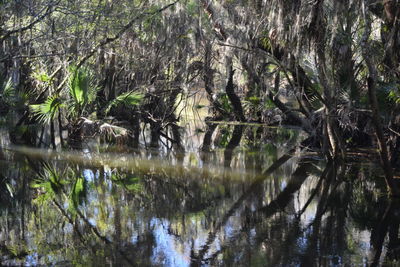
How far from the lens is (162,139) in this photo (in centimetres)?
1702

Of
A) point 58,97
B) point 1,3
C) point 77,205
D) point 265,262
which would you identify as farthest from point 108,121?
point 265,262

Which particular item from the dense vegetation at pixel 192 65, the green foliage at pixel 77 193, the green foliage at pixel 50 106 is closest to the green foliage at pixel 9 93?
the dense vegetation at pixel 192 65

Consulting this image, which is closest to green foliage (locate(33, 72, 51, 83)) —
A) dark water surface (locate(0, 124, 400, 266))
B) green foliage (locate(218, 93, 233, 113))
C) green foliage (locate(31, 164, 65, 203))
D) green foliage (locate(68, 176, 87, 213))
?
dark water surface (locate(0, 124, 400, 266))

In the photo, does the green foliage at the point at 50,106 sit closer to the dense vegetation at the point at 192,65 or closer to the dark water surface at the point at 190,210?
the dense vegetation at the point at 192,65

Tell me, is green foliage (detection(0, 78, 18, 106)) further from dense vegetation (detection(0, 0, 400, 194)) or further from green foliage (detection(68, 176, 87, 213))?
green foliage (detection(68, 176, 87, 213))

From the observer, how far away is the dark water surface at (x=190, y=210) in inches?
239

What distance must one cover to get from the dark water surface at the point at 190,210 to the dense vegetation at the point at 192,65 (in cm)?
116

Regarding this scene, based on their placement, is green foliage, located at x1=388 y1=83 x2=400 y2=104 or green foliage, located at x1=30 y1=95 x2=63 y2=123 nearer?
green foliage, located at x1=388 y1=83 x2=400 y2=104

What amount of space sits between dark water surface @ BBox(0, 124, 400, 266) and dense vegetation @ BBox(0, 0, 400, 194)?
116cm

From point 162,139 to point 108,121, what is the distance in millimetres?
1795

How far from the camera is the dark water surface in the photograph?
6082 mm

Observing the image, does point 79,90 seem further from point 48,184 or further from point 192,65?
point 48,184

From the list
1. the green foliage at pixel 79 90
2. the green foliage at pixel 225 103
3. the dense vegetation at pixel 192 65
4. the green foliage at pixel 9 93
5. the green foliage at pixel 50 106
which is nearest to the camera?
the dense vegetation at pixel 192 65

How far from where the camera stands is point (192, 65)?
60.3ft
